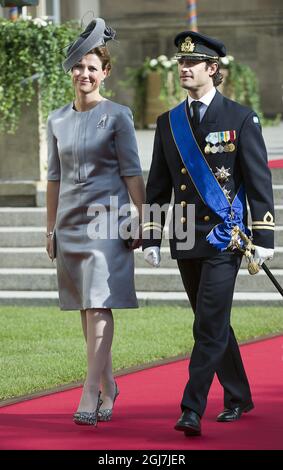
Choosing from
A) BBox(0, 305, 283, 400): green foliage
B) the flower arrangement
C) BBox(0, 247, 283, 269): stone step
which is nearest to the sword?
BBox(0, 305, 283, 400): green foliage

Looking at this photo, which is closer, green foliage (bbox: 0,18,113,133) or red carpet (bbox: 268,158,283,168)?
red carpet (bbox: 268,158,283,168)

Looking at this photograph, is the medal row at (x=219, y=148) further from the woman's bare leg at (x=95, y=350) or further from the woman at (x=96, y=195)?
the woman's bare leg at (x=95, y=350)

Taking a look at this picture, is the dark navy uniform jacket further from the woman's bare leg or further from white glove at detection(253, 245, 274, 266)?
the woman's bare leg

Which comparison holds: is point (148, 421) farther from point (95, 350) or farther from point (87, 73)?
point (87, 73)

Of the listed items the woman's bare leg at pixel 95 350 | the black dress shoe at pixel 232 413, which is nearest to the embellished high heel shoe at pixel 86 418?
the woman's bare leg at pixel 95 350

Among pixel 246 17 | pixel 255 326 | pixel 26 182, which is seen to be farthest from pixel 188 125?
pixel 246 17

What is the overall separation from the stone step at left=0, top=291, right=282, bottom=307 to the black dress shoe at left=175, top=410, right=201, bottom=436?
4705 mm

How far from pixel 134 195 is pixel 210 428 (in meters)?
1.21

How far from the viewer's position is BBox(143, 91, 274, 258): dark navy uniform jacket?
6.97 metres

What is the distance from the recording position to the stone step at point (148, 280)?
465 inches

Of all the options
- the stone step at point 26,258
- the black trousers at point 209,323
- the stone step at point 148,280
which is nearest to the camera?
the black trousers at point 209,323

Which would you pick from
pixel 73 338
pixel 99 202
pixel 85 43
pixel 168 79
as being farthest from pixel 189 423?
pixel 168 79

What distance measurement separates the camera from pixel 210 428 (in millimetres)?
7137

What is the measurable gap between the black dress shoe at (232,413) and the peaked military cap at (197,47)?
174 cm
